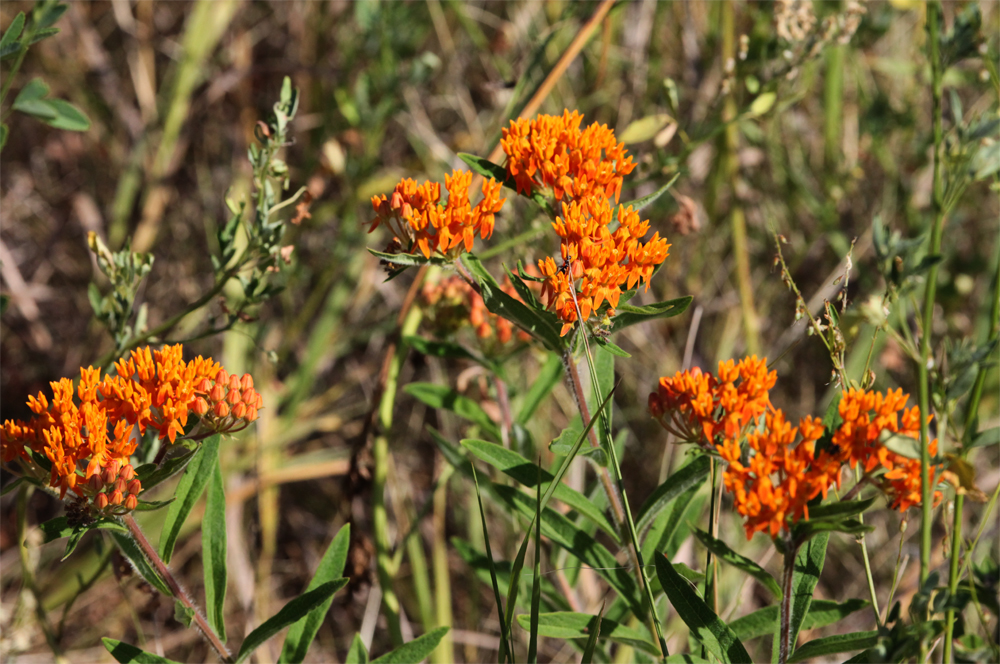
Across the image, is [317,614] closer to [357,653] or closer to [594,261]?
[357,653]

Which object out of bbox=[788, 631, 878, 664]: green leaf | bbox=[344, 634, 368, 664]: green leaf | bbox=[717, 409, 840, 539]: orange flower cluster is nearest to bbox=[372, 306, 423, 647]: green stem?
bbox=[344, 634, 368, 664]: green leaf

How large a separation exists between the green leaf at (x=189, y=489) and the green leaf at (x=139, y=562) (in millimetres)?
71

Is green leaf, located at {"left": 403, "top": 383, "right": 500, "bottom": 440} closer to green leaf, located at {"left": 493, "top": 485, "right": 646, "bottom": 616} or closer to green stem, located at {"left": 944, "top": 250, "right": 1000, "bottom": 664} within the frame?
green leaf, located at {"left": 493, "top": 485, "right": 646, "bottom": 616}

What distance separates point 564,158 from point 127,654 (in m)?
1.48

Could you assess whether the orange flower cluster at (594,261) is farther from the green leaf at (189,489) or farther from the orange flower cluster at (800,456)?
the green leaf at (189,489)

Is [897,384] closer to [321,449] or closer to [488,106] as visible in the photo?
[488,106]

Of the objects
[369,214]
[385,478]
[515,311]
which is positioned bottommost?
[385,478]

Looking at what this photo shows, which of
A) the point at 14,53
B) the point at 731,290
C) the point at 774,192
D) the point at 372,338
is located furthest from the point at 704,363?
the point at 14,53

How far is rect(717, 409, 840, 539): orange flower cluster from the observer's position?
1.46 m

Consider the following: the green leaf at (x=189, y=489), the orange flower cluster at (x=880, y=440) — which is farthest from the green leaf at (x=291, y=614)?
the orange flower cluster at (x=880, y=440)

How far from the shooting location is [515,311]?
1.78 m

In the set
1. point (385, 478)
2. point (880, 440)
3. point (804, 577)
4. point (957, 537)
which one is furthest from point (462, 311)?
point (957, 537)

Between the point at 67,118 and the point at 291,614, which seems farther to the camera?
the point at 67,118

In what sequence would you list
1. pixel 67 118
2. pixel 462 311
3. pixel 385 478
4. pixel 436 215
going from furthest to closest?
1. pixel 385 478
2. pixel 462 311
3. pixel 67 118
4. pixel 436 215
